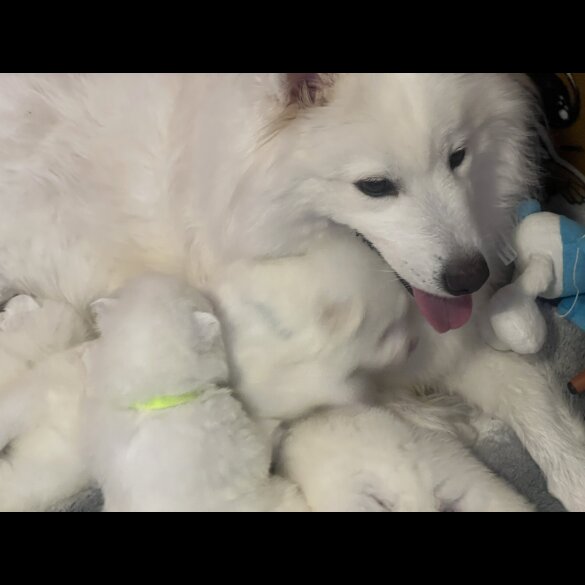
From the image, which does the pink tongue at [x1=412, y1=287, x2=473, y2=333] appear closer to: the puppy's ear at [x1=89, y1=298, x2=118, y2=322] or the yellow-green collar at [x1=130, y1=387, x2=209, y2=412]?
the yellow-green collar at [x1=130, y1=387, x2=209, y2=412]

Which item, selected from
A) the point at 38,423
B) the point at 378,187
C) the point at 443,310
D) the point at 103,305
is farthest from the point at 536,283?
the point at 38,423

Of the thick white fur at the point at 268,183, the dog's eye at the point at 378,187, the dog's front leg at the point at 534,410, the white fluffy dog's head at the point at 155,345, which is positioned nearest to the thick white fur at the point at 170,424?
the white fluffy dog's head at the point at 155,345

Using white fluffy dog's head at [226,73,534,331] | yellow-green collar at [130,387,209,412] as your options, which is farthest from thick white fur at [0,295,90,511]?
white fluffy dog's head at [226,73,534,331]

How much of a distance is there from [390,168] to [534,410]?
72cm

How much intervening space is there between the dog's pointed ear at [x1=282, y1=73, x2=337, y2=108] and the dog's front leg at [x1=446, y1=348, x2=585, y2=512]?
0.82 meters

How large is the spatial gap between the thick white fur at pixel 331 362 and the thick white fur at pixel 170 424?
3.1 inches

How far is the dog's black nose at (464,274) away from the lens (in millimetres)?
1507

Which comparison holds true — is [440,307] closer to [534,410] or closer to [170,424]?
[534,410]

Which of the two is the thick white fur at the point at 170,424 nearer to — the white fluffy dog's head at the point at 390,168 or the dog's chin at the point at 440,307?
the white fluffy dog's head at the point at 390,168

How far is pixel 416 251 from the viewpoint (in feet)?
4.96

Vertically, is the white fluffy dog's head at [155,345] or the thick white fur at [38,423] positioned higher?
the white fluffy dog's head at [155,345]

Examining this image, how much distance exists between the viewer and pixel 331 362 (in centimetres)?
161

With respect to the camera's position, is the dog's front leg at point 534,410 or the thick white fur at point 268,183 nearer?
the thick white fur at point 268,183

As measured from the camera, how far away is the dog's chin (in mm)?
1653
